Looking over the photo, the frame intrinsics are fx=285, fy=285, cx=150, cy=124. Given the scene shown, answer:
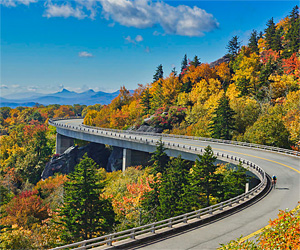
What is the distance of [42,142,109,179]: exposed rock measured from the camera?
75.1m

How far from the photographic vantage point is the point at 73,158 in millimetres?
78062

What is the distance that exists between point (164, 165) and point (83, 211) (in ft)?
66.8

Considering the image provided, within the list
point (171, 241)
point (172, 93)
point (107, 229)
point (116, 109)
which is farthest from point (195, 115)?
point (171, 241)

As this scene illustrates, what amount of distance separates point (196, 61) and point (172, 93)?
22817mm

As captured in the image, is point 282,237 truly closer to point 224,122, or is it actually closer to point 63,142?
point 224,122

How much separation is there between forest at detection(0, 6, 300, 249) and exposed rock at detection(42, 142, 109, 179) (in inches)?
193

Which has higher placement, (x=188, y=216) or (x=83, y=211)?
(x=83, y=211)

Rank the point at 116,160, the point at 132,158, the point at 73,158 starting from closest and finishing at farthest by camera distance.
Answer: the point at 132,158
the point at 116,160
the point at 73,158

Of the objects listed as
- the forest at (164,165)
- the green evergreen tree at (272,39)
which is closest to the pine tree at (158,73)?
the forest at (164,165)

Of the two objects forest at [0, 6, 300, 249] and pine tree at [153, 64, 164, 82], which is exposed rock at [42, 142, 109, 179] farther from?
pine tree at [153, 64, 164, 82]

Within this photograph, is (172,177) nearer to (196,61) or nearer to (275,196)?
(275,196)

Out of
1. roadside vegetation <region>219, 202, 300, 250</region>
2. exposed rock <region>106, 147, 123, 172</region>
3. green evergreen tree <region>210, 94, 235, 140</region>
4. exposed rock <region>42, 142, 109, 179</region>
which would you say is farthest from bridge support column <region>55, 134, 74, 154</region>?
roadside vegetation <region>219, 202, 300, 250</region>

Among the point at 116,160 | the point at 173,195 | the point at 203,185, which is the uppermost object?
the point at 203,185

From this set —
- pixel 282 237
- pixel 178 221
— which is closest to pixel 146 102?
pixel 178 221
